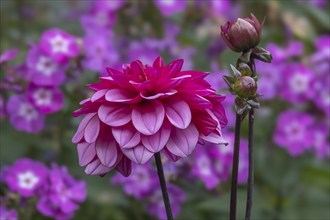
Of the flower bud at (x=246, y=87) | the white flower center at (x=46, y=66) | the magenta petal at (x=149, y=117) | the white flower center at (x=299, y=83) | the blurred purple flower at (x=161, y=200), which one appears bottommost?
the blurred purple flower at (x=161, y=200)

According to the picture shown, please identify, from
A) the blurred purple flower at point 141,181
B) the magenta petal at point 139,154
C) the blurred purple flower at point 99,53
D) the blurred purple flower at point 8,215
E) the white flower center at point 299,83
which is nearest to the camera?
the magenta petal at point 139,154

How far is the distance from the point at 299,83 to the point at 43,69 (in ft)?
1.86

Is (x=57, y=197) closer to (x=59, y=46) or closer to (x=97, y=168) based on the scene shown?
(x=59, y=46)

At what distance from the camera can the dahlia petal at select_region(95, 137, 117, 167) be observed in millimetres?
751

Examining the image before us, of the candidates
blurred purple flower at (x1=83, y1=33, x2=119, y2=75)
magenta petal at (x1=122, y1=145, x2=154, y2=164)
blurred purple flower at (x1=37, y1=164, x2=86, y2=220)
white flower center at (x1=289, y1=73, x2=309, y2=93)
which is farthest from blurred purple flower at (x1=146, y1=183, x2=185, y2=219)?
magenta petal at (x1=122, y1=145, x2=154, y2=164)

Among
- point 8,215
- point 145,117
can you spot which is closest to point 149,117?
point 145,117

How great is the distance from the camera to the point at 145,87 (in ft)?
2.51

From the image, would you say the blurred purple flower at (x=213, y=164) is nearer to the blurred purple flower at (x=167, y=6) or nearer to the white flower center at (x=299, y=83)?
the white flower center at (x=299, y=83)

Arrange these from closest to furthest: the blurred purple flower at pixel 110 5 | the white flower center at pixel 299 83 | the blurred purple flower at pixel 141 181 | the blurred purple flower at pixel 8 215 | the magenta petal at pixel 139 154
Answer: the magenta petal at pixel 139 154 → the blurred purple flower at pixel 8 215 → the blurred purple flower at pixel 141 181 → the white flower center at pixel 299 83 → the blurred purple flower at pixel 110 5

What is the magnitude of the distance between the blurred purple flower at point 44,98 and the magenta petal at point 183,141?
0.69 meters

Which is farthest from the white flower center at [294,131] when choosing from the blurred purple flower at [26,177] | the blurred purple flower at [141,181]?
the blurred purple flower at [26,177]

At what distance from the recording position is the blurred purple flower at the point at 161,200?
1387mm

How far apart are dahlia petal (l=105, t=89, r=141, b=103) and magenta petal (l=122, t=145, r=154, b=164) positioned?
0.05m

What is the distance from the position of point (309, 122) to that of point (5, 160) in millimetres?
691
